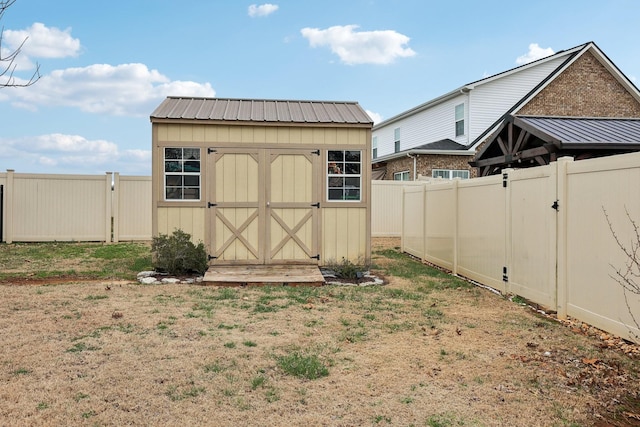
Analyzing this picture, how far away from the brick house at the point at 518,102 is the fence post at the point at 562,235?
12229 millimetres

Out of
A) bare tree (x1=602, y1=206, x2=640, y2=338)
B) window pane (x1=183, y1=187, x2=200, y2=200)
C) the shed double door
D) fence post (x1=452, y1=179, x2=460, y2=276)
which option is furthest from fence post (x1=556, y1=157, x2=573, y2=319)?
window pane (x1=183, y1=187, x2=200, y2=200)

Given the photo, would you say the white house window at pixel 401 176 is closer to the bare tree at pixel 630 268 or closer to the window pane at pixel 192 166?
the window pane at pixel 192 166

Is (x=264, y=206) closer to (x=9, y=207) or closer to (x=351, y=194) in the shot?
(x=351, y=194)

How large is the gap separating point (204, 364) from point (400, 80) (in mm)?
11322

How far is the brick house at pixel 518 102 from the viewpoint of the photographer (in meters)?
18.2

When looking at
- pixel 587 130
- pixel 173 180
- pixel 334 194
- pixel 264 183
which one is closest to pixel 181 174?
pixel 173 180

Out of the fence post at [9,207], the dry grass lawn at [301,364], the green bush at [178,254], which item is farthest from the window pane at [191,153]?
the fence post at [9,207]

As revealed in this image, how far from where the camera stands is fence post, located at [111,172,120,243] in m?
13.9

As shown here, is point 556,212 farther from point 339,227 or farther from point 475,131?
point 475,131

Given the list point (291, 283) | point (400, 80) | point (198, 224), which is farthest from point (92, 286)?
point (400, 80)

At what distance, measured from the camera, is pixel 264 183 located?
9125 mm

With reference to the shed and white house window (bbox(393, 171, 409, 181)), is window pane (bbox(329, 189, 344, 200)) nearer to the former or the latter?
the shed

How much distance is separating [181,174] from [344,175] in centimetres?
315

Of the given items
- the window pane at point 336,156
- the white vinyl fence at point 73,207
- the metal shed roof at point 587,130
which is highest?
the metal shed roof at point 587,130
